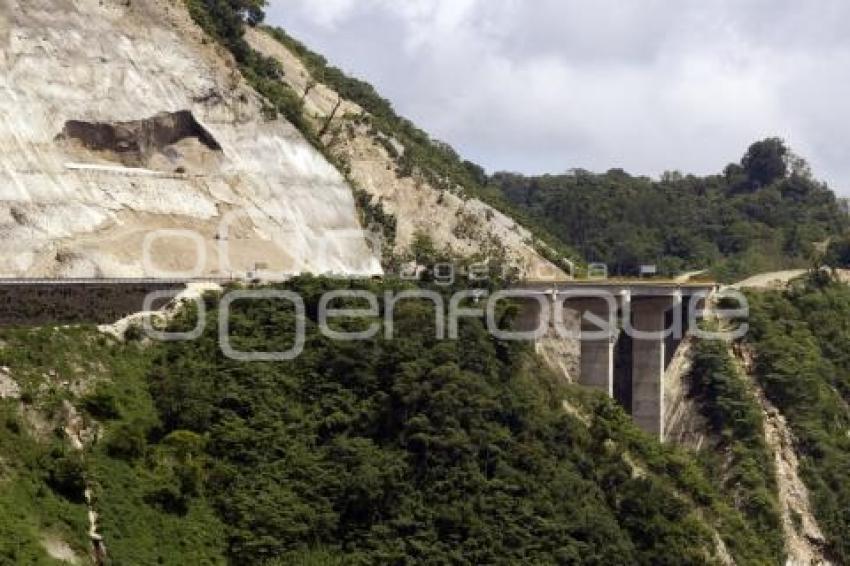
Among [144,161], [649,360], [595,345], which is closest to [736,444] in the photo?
[649,360]

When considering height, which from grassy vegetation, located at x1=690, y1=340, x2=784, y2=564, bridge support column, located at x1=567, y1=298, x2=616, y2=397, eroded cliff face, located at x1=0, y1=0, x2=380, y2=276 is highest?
eroded cliff face, located at x1=0, y1=0, x2=380, y2=276

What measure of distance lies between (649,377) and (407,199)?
51.2 ft

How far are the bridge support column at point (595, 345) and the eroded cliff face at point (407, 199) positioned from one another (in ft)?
22.5

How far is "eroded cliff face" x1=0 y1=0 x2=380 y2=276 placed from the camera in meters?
53.2

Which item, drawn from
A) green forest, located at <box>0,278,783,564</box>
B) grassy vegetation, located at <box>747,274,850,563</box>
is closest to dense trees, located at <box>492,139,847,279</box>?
grassy vegetation, located at <box>747,274,850,563</box>

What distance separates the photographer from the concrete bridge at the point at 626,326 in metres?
66.1

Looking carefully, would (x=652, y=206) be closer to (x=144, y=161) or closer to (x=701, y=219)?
(x=701, y=219)

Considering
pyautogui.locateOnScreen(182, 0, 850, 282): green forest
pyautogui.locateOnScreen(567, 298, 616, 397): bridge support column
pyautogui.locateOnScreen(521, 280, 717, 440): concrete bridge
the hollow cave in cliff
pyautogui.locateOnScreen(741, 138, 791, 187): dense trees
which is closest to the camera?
the hollow cave in cliff

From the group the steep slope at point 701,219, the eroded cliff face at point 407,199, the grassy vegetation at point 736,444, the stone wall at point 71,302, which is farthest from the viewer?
the steep slope at point 701,219

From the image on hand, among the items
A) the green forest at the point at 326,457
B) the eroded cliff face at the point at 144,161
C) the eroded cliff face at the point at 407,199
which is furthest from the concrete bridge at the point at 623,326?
the green forest at the point at 326,457

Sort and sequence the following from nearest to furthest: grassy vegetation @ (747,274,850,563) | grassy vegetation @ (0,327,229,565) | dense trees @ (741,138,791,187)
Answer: grassy vegetation @ (0,327,229,565)
grassy vegetation @ (747,274,850,563)
dense trees @ (741,138,791,187)

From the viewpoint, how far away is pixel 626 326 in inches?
2771

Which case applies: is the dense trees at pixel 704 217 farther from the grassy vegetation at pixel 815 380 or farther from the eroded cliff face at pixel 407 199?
the eroded cliff face at pixel 407 199

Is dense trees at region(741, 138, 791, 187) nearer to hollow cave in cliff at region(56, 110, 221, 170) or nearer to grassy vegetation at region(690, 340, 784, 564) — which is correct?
grassy vegetation at region(690, 340, 784, 564)
